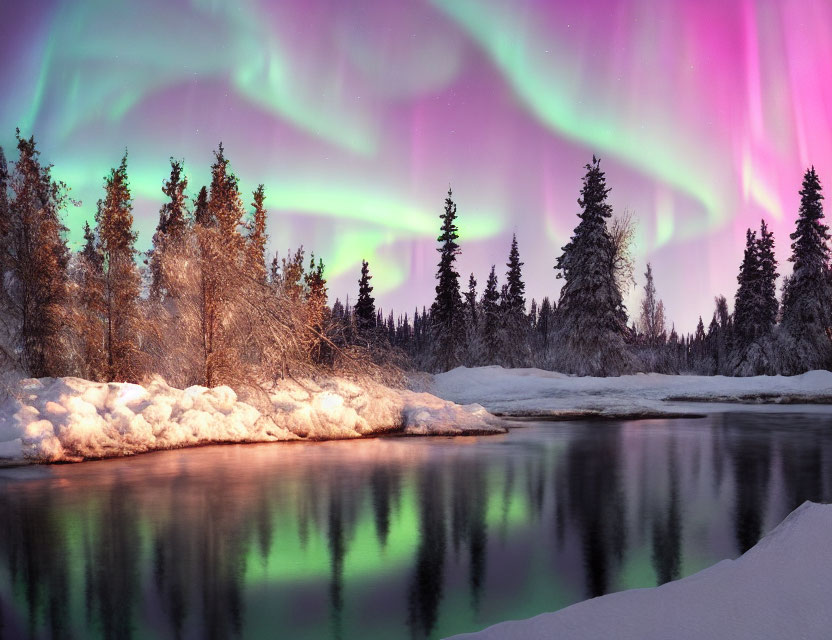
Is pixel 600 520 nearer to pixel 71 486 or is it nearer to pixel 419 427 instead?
pixel 71 486

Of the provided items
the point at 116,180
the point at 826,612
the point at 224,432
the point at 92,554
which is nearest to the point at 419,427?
the point at 224,432

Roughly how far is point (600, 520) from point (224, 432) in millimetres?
9314

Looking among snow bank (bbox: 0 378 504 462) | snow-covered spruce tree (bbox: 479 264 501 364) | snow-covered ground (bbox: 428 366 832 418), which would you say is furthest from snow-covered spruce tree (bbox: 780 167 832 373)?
snow bank (bbox: 0 378 504 462)

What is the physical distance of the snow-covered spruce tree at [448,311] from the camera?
5759 centimetres

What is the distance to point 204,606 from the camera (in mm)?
5195

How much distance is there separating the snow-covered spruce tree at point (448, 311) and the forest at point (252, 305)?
88mm

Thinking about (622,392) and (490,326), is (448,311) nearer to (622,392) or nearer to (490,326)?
(490,326)

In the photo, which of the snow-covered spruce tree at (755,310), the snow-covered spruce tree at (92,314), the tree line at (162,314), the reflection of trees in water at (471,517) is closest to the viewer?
the reflection of trees in water at (471,517)

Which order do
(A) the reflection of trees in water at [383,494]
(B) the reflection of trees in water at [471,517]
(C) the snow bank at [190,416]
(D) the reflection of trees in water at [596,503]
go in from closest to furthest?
(B) the reflection of trees in water at [471,517] < (D) the reflection of trees in water at [596,503] < (A) the reflection of trees in water at [383,494] < (C) the snow bank at [190,416]

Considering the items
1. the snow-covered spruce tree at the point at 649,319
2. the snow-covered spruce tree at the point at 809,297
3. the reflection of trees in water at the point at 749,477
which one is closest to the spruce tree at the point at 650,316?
the snow-covered spruce tree at the point at 649,319

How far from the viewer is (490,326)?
64250mm

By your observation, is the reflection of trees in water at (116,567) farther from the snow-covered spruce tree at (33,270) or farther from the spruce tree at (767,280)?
the spruce tree at (767,280)

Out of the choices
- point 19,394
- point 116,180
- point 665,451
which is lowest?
point 665,451

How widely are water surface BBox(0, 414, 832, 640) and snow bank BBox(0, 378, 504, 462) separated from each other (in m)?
0.85
